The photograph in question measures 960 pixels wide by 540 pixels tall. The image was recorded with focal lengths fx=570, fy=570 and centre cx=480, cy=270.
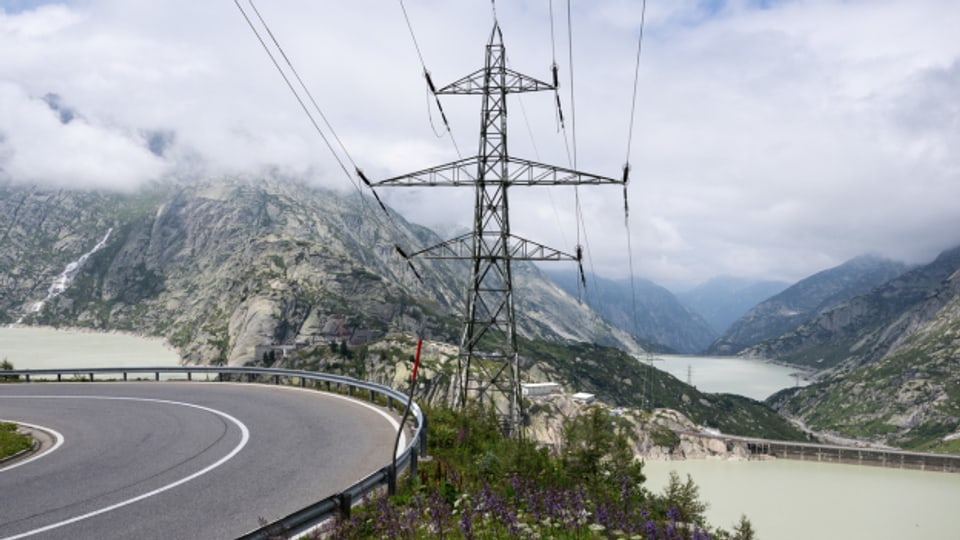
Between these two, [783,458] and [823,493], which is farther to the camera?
[783,458]

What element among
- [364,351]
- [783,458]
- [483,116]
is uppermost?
[483,116]

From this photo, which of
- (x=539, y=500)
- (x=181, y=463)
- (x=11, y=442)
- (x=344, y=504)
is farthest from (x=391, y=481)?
(x=11, y=442)

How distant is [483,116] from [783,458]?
19529 cm

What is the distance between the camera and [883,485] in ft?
471

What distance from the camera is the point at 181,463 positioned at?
13.2 metres

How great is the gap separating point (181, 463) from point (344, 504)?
6.62 m

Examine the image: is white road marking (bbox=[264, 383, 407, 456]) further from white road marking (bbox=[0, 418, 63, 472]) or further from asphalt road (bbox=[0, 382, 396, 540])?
white road marking (bbox=[0, 418, 63, 472])

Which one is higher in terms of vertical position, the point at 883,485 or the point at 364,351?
the point at 364,351

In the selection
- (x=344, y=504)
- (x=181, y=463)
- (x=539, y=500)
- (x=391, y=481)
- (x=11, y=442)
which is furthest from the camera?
(x=11, y=442)

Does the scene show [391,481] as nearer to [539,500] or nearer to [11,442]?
[539,500]

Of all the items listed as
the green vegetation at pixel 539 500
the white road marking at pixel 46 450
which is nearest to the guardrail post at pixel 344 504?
the green vegetation at pixel 539 500

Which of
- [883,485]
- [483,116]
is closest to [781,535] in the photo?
[883,485]

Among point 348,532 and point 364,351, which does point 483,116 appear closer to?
point 348,532

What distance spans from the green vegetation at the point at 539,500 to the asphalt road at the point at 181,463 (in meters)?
2.00
